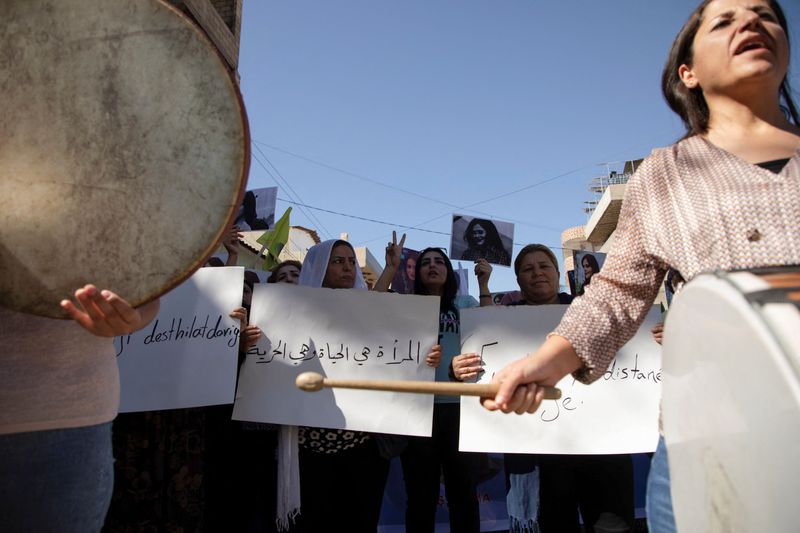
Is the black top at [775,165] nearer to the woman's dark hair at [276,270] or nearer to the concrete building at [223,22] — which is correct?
the woman's dark hair at [276,270]

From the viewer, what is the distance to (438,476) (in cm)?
300

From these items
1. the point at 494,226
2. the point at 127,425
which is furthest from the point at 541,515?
the point at 494,226

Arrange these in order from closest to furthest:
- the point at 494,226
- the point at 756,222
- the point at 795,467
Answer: the point at 795,467
the point at 756,222
the point at 494,226

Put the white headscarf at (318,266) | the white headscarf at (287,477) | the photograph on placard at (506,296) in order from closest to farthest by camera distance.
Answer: the white headscarf at (287,477)
the white headscarf at (318,266)
the photograph on placard at (506,296)

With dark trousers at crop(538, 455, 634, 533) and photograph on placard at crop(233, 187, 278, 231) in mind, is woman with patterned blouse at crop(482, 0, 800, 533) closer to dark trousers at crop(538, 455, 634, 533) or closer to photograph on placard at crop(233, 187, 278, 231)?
dark trousers at crop(538, 455, 634, 533)

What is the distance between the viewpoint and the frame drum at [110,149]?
1.18 meters

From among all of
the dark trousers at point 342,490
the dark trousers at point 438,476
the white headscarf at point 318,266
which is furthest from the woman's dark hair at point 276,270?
the dark trousers at point 438,476

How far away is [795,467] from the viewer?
62 cm

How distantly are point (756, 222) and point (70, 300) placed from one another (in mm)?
1366

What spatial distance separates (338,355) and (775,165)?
2.35m

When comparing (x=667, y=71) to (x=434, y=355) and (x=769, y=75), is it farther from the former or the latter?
(x=434, y=355)

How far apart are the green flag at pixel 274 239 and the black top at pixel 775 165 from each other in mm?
5028

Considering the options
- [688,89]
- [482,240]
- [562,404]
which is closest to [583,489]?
[562,404]

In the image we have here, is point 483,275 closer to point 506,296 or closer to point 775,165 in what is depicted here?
point 506,296
